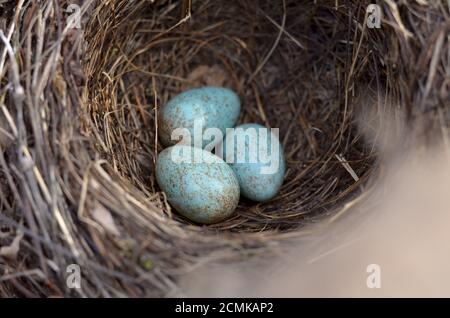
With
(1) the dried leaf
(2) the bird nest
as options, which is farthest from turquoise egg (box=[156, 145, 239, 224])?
(1) the dried leaf

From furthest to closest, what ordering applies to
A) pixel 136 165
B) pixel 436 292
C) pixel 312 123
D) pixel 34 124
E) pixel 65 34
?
pixel 312 123 → pixel 136 165 → pixel 65 34 → pixel 34 124 → pixel 436 292

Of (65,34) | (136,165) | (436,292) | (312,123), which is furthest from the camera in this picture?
(312,123)

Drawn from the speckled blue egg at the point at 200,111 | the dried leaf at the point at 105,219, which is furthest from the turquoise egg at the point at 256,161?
the dried leaf at the point at 105,219

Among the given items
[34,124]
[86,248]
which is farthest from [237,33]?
[86,248]

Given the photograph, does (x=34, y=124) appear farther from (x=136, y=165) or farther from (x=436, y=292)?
(x=436, y=292)

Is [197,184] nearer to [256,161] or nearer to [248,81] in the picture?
[256,161]

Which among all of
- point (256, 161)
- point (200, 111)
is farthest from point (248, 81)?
point (256, 161)
